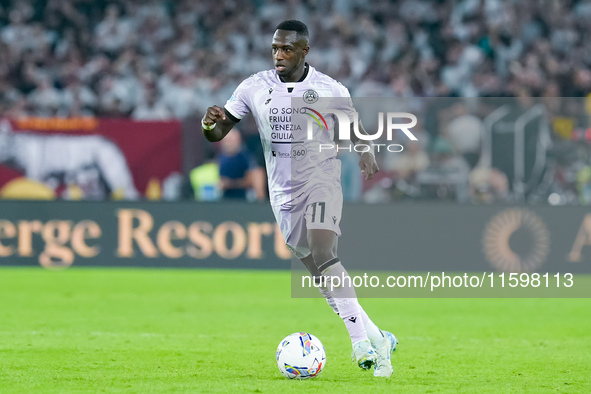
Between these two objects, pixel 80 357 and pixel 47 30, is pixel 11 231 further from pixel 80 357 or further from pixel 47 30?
pixel 80 357

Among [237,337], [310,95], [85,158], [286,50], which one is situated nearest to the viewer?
[286,50]

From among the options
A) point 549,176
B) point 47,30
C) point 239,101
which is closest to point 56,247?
point 47,30

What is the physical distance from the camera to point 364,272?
14.1 metres

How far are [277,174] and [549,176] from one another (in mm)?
7687

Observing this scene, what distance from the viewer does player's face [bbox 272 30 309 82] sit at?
6438 millimetres

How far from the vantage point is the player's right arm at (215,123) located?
6.32 metres

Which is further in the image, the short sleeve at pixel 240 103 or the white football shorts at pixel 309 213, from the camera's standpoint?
the short sleeve at pixel 240 103

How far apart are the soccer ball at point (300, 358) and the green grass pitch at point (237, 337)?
11 centimetres

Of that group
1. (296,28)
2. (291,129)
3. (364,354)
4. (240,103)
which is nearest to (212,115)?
(240,103)

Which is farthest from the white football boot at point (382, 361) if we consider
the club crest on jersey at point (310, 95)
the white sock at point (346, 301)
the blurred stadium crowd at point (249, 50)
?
the blurred stadium crowd at point (249, 50)

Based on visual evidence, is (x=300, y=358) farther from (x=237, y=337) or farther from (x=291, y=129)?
(x=237, y=337)

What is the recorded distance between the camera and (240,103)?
6645 millimetres

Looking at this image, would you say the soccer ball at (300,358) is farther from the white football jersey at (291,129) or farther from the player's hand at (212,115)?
the player's hand at (212,115)

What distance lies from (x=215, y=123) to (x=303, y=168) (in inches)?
24.8
